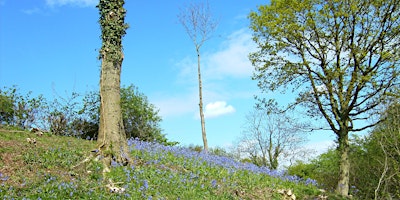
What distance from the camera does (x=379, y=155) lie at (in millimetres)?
16844

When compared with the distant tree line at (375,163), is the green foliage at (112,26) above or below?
above

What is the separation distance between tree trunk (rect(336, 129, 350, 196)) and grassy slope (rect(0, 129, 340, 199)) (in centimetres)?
324

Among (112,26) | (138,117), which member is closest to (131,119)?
(138,117)

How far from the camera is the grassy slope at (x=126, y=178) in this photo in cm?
721

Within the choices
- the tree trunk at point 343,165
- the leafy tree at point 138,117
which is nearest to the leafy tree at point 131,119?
the leafy tree at point 138,117

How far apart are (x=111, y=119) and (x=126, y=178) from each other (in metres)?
1.67

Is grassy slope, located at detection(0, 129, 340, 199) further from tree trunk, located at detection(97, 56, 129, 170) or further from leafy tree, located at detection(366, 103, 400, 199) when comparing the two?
leafy tree, located at detection(366, 103, 400, 199)

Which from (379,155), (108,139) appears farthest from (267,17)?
(108,139)

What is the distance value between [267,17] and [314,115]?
436cm

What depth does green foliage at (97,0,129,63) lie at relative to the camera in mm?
9922

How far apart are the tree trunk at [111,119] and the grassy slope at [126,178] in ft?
1.45

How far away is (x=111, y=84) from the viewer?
377 inches

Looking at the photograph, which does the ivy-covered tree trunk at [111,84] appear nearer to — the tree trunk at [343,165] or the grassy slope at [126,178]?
the grassy slope at [126,178]

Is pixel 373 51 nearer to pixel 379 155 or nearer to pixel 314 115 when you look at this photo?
pixel 314 115
